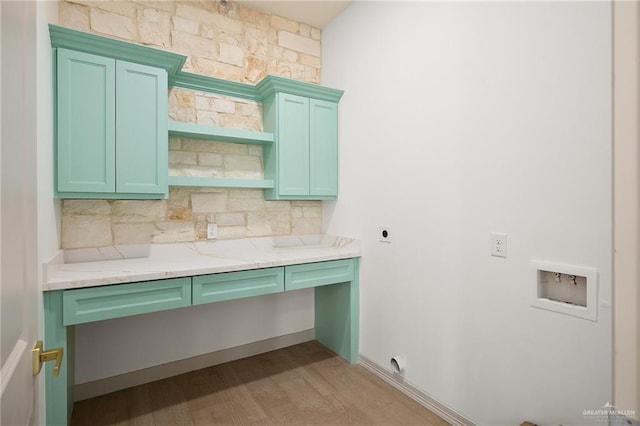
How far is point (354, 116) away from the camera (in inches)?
107

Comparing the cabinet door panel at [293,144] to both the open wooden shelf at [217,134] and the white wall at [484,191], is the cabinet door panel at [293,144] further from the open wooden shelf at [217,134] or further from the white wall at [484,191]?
the white wall at [484,191]

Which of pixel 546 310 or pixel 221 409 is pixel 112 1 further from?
pixel 546 310

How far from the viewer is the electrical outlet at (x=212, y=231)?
2631 mm

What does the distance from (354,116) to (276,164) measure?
Answer: 2.48ft

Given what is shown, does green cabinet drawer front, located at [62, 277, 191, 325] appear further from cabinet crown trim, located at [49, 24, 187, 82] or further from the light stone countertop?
cabinet crown trim, located at [49, 24, 187, 82]

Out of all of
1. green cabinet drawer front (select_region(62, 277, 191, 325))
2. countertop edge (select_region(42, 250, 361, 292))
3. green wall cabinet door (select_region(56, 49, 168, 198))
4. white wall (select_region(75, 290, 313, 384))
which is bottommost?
white wall (select_region(75, 290, 313, 384))

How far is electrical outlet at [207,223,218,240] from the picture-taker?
263 centimetres

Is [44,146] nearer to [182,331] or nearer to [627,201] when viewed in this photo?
[182,331]

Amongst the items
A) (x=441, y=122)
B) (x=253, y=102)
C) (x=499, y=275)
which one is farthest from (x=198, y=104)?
(x=499, y=275)

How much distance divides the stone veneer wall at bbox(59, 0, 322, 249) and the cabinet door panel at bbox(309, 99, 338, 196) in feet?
1.17

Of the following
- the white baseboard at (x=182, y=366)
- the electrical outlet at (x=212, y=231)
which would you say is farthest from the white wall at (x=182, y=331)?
the electrical outlet at (x=212, y=231)

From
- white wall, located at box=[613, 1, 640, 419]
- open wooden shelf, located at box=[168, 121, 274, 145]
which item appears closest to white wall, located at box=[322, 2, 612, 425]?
open wooden shelf, located at box=[168, 121, 274, 145]

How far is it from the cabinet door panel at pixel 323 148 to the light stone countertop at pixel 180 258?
A: 495 mm

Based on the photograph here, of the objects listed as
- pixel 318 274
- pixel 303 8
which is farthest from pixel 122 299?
pixel 303 8
